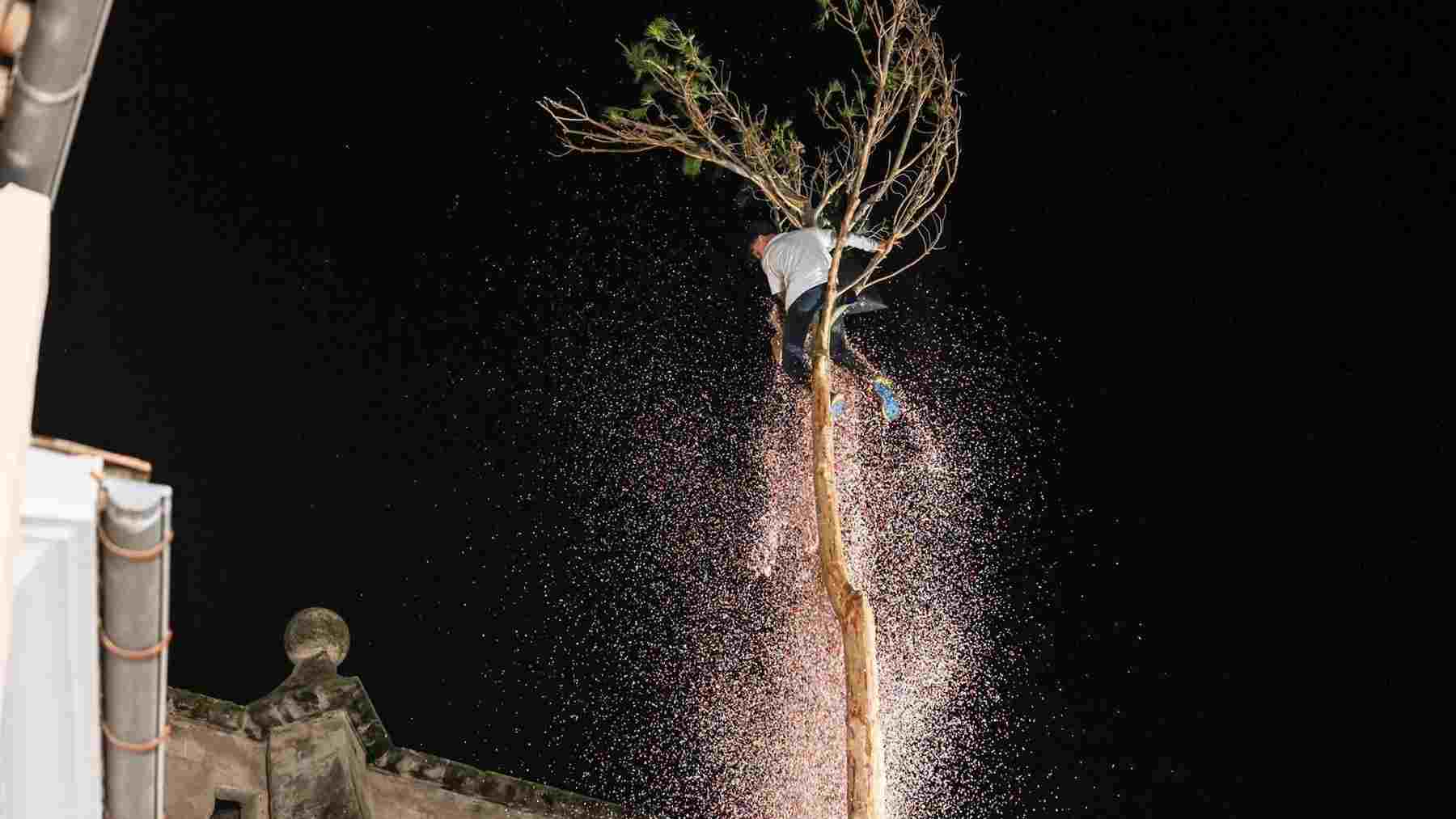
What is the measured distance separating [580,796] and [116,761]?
179 inches

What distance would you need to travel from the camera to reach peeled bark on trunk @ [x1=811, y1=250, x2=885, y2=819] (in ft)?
23.7

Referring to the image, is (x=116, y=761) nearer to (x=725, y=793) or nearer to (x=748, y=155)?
(x=748, y=155)

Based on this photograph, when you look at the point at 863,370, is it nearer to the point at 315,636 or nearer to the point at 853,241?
the point at 853,241

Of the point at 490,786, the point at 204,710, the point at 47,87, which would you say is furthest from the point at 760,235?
the point at 47,87

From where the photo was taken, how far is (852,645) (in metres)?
7.53

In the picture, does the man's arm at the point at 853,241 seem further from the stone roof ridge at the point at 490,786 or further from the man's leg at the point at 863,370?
the stone roof ridge at the point at 490,786

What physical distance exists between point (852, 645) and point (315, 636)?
338cm

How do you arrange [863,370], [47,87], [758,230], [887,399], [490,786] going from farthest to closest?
[758,230], [863,370], [887,399], [490,786], [47,87]

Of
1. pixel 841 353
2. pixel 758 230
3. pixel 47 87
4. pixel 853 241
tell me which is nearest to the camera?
pixel 47 87

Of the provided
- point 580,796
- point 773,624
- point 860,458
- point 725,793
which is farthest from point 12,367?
point 773,624

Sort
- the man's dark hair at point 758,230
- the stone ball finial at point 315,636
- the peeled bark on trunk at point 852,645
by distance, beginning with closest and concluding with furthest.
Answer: the stone ball finial at point 315,636 < the peeled bark on trunk at point 852,645 < the man's dark hair at point 758,230

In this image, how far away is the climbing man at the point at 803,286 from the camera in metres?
9.20

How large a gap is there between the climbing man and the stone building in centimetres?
371

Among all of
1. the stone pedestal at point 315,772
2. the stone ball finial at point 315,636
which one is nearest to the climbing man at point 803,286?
the stone ball finial at point 315,636
